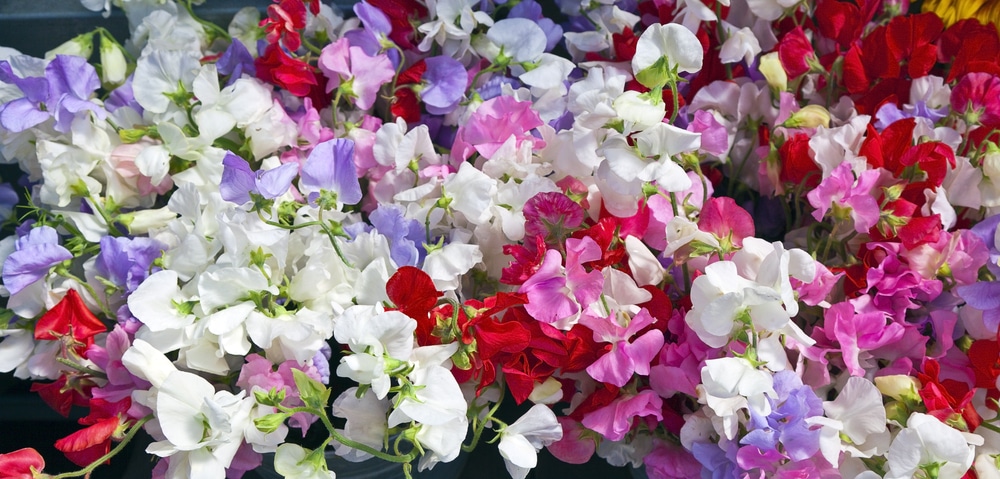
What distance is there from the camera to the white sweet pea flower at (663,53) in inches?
21.0

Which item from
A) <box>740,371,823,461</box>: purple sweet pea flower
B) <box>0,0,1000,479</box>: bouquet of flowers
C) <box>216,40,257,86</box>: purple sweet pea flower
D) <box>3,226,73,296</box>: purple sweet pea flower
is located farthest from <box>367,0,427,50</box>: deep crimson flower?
<box>740,371,823,461</box>: purple sweet pea flower

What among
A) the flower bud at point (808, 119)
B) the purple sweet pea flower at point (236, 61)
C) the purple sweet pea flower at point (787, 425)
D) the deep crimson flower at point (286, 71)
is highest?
the flower bud at point (808, 119)

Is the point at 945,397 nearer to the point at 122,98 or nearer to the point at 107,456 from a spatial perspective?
the point at 107,456

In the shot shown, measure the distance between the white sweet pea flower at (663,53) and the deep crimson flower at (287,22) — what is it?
0.31 meters

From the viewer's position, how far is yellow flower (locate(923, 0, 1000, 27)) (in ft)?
2.48

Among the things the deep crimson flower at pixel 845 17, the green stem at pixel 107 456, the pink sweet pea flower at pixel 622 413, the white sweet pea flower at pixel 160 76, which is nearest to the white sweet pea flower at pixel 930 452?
the pink sweet pea flower at pixel 622 413

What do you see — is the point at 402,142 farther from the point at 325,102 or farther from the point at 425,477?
the point at 425,477

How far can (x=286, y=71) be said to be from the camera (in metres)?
0.70

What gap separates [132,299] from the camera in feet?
1.85

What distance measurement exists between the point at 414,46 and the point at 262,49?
132mm

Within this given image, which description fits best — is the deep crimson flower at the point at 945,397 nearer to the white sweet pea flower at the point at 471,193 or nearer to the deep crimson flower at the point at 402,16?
the white sweet pea flower at the point at 471,193

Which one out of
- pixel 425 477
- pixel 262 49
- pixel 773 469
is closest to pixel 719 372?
pixel 773 469

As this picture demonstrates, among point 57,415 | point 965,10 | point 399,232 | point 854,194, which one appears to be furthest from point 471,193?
A: point 57,415

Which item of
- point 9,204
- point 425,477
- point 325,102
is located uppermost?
point 325,102
